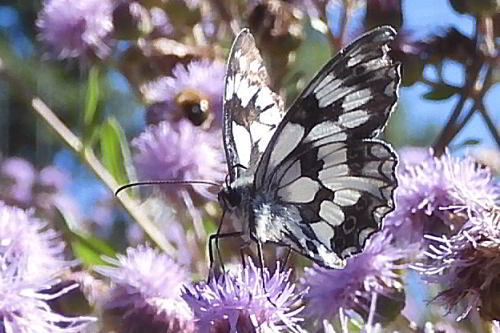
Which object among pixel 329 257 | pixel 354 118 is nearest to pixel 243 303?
pixel 329 257

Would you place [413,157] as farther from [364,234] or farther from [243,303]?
[243,303]

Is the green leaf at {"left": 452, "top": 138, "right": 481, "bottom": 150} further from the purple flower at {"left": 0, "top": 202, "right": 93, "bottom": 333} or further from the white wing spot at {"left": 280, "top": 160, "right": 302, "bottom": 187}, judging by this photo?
the purple flower at {"left": 0, "top": 202, "right": 93, "bottom": 333}

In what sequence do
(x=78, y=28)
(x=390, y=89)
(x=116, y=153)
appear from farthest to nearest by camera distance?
1. (x=78, y=28)
2. (x=116, y=153)
3. (x=390, y=89)

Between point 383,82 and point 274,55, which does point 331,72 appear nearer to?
point 383,82

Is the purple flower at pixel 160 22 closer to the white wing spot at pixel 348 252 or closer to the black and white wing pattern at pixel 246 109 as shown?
the black and white wing pattern at pixel 246 109

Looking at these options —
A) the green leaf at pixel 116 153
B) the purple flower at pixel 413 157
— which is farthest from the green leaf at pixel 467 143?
the green leaf at pixel 116 153

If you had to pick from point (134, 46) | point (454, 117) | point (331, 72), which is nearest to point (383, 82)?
point (331, 72)
